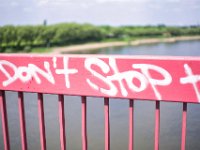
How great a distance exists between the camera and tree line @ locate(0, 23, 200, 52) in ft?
77.3

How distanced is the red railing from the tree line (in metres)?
21.2

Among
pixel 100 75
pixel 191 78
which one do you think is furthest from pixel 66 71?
pixel 191 78

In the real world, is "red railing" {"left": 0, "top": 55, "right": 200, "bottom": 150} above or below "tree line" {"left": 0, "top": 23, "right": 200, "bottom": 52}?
above

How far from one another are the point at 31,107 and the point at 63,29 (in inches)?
931

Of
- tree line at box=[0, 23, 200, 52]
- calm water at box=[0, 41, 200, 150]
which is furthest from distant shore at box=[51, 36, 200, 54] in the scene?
calm water at box=[0, 41, 200, 150]

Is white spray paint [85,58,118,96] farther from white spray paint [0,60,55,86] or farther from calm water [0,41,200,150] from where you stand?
calm water [0,41,200,150]

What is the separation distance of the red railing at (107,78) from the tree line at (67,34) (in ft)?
69.6

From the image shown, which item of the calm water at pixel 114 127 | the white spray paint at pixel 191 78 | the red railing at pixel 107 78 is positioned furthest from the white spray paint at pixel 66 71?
the calm water at pixel 114 127

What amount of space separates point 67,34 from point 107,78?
102 feet

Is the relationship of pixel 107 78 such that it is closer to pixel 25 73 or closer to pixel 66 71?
pixel 66 71

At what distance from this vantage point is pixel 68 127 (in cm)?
632

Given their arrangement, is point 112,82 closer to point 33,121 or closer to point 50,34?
point 33,121

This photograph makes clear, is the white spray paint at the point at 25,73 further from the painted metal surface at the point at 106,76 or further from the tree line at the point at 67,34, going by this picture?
the tree line at the point at 67,34

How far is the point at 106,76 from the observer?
3.14 feet
